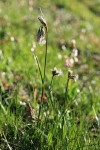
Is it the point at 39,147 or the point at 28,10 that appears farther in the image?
the point at 28,10

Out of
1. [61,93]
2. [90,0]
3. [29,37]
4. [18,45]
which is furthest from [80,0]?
[61,93]

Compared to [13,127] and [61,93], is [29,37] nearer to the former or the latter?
[61,93]

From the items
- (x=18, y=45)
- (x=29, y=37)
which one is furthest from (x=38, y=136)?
(x=29, y=37)

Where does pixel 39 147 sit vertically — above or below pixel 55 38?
below

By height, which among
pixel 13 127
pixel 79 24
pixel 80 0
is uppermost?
pixel 80 0

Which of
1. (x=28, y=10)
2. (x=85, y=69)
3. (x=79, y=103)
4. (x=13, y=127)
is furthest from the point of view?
(x=28, y=10)

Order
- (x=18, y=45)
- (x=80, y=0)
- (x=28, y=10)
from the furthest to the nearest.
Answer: (x=80, y=0), (x=28, y=10), (x=18, y=45)

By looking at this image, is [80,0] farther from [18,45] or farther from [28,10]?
[18,45]
